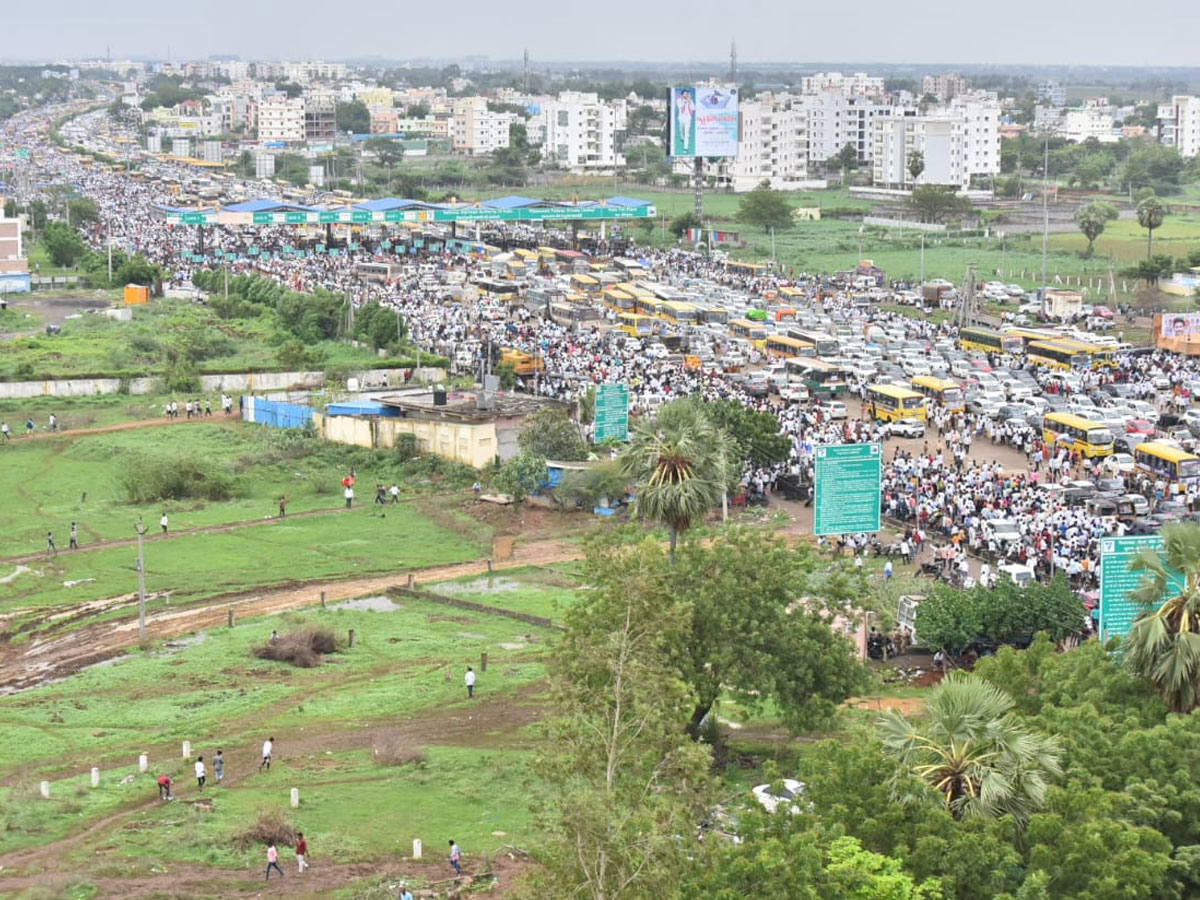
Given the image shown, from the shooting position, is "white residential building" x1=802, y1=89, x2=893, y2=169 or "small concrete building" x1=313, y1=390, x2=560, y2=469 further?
"white residential building" x1=802, y1=89, x2=893, y2=169

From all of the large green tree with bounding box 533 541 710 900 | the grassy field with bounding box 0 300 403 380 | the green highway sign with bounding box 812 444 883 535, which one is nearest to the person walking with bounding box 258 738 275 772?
the large green tree with bounding box 533 541 710 900

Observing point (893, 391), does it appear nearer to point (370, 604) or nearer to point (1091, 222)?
point (370, 604)

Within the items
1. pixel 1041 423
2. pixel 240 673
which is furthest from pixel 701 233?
pixel 240 673

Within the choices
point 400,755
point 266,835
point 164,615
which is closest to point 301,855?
point 266,835

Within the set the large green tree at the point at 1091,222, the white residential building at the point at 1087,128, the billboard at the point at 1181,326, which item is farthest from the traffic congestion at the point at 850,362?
the white residential building at the point at 1087,128

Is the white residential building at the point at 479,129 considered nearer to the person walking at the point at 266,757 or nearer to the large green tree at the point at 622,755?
the person walking at the point at 266,757

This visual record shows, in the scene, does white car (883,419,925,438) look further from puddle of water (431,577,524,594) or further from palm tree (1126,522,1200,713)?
palm tree (1126,522,1200,713)
